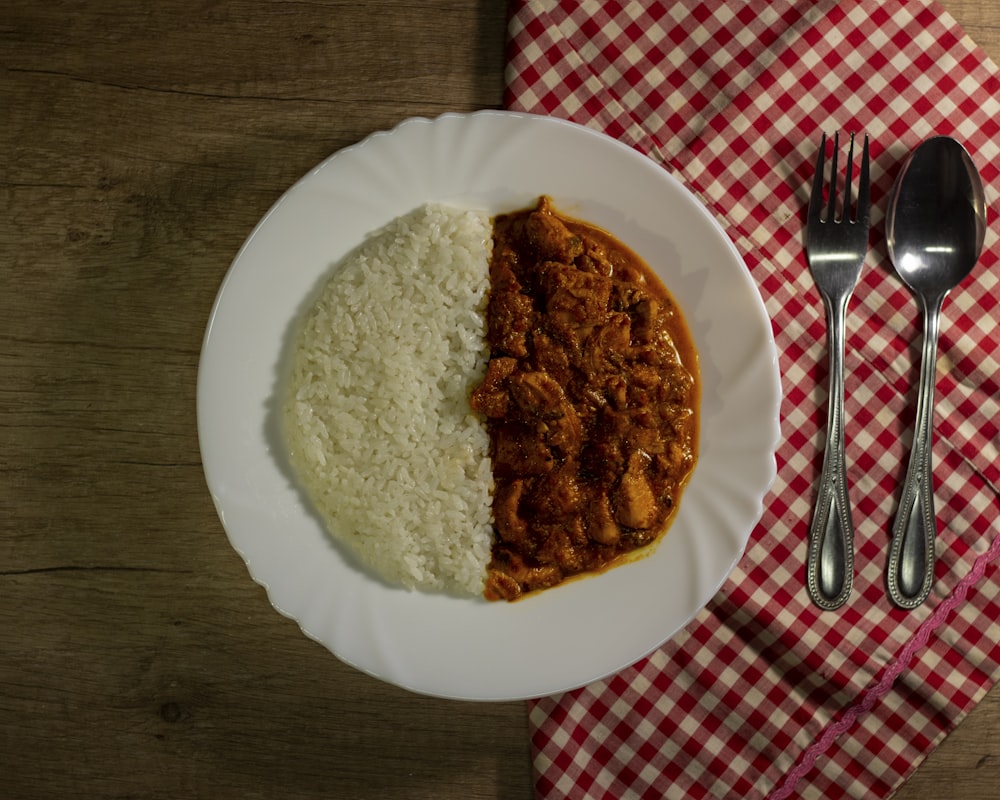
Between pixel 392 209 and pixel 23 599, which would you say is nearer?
pixel 392 209

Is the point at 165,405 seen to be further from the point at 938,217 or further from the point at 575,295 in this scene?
the point at 938,217

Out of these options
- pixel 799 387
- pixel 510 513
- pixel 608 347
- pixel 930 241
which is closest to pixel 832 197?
pixel 930 241

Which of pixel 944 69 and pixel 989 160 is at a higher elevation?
pixel 944 69

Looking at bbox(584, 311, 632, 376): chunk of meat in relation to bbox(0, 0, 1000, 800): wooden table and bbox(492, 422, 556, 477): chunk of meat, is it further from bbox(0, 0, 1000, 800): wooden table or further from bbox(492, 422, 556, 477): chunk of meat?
bbox(0, 0, 1000, 800): wooden table

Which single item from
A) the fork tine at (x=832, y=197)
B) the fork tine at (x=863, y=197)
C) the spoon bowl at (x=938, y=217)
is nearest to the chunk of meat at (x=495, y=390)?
the fork tine at (x=832, y=197)

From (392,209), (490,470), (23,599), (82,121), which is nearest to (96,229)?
(82,121)

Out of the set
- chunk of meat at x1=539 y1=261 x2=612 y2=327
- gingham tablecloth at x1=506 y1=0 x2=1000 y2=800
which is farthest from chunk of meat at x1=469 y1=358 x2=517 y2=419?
gingham tablecloth at x1=506 y1=0 x2=1000 y2=800

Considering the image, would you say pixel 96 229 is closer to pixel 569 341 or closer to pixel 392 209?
pixel 392 209
